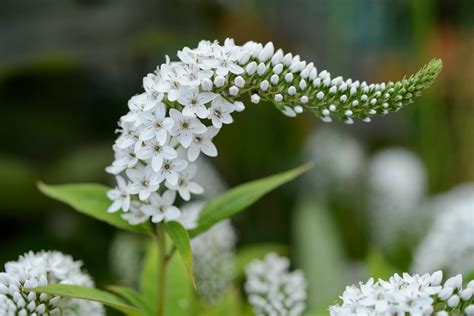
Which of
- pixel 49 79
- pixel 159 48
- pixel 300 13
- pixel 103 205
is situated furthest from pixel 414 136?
pixel 103 205

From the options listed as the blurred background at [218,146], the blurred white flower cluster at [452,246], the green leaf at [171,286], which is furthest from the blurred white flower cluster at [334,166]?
the green leaf at [171,286]

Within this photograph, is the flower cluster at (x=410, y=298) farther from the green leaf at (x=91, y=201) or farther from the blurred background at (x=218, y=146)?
the blurred background at (x=218, y=146)

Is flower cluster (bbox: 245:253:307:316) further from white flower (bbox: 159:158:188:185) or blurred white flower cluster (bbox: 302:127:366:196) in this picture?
blurred white flower cluster (bbox: 302:127:366:196)

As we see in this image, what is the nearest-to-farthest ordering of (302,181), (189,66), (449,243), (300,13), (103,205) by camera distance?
(189,66) → (103,205) → (449,243) → (302,181) → (300,13)

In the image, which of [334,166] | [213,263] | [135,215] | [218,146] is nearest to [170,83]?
[135,215]

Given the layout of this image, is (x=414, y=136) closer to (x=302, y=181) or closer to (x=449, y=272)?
(x=302, y=181)

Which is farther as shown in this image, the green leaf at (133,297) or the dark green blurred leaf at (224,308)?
the dark green blurred leaf at (224,308)
